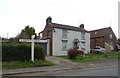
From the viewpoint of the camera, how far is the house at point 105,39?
1446 inches

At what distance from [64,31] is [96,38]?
61.0 ft

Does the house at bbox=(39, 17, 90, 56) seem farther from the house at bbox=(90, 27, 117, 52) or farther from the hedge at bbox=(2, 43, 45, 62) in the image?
the house at bbox=(90, 27, 117, 52)

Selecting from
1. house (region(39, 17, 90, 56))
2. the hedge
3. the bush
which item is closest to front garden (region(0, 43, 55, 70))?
the hedge

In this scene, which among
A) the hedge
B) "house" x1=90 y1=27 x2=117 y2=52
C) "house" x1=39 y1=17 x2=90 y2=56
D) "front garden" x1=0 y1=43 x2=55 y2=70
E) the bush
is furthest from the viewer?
"house" x1=90 y1=27 x2=117 y2=52

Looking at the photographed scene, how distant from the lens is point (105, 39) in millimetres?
37250

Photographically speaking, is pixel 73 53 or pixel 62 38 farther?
pixel 62 38

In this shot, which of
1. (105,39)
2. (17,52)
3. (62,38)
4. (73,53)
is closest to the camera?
(17,52)

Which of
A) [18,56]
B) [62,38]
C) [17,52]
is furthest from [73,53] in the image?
[17,52]

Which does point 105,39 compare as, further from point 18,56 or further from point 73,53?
point 18,56

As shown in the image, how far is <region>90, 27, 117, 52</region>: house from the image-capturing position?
36719 mm

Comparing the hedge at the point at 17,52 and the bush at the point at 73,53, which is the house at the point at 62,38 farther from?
the hedge at the point at 17,52

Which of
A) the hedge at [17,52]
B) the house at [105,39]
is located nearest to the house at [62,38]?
the hedge at [17,52]

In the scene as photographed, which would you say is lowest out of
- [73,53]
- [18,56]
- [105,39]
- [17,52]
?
[73,53]

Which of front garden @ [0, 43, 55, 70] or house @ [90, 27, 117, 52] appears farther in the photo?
house @ [90, 27, 117, 52]
